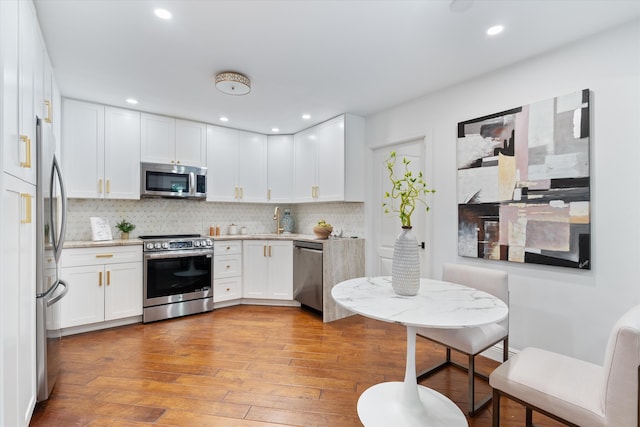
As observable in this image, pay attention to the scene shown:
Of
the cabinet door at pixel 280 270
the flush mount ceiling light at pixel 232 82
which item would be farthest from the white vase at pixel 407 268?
the cabinet door at pixel 280 270

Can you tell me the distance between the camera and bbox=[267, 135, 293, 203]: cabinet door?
15.4ft

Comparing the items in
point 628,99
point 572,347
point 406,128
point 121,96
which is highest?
point 121,96

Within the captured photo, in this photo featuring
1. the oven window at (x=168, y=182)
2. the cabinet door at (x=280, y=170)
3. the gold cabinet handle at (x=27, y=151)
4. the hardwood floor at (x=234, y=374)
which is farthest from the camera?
the cabinet door at (x=280, y=170)

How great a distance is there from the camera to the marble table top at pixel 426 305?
1332mm

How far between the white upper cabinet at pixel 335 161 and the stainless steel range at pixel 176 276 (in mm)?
1643

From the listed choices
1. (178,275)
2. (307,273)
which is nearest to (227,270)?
(178,275)

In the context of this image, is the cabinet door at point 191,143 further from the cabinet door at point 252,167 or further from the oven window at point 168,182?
the cabinet door at point 252,167

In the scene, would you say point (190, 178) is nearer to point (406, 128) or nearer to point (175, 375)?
point (175, 375)

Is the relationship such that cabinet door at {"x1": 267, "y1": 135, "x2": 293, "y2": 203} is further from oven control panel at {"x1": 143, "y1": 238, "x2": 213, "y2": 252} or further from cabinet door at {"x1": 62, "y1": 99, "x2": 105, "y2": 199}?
cabinet door at {"x1": 62, "y1": 99, "x2": 105, "y2": 199}

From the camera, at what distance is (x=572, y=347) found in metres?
2.20

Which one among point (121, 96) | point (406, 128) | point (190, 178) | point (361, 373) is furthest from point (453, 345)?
point (121, 96)

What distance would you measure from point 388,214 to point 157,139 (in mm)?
3084

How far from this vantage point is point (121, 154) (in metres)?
3.56

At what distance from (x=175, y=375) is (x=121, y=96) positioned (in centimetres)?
290
